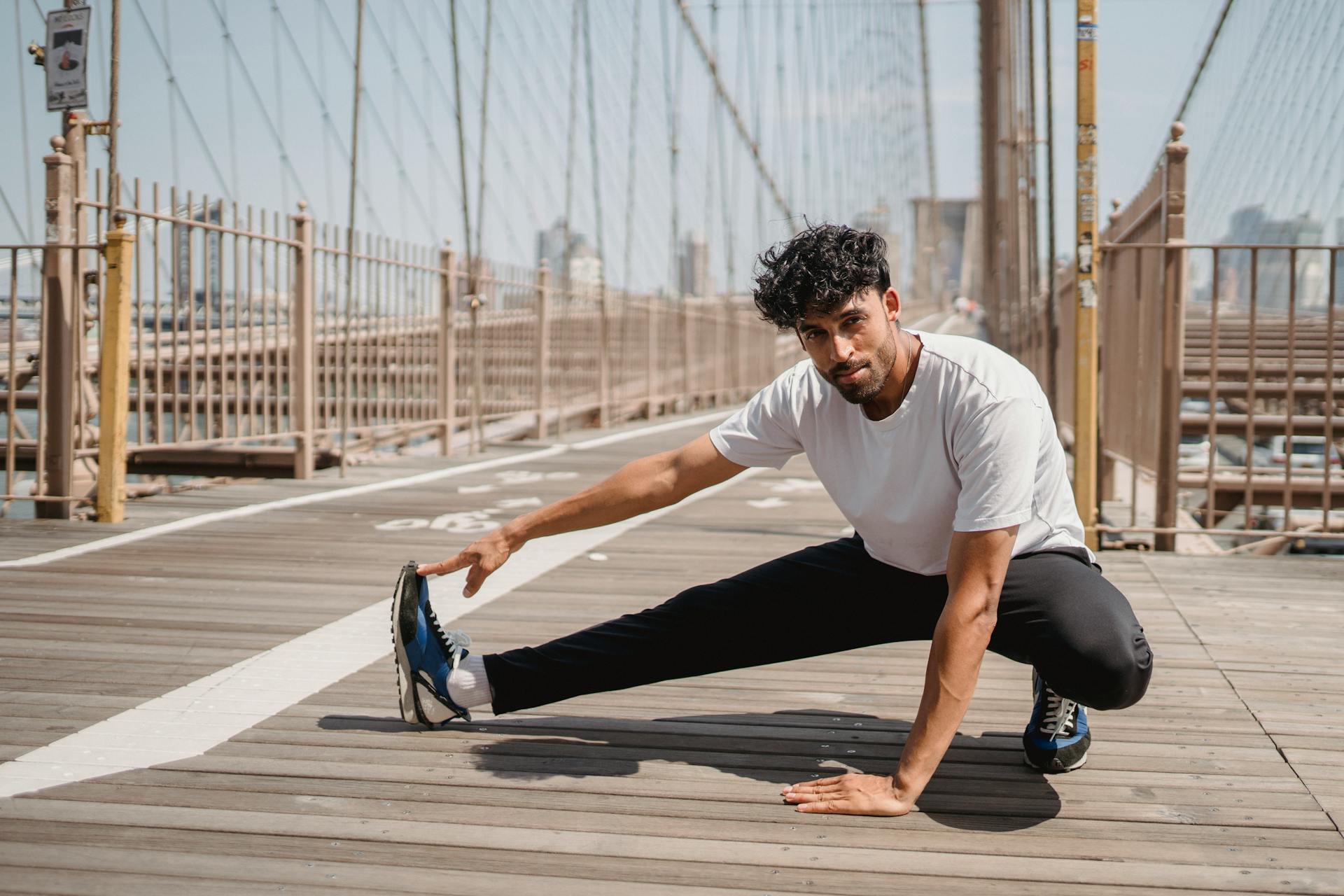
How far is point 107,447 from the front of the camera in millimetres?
4875

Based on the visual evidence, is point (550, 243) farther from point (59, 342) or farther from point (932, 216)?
point (932, 216)

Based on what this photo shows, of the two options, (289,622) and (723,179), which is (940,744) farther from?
(723,179)

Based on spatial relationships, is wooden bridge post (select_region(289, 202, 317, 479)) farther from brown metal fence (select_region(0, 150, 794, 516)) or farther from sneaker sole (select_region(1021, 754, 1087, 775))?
sneaker sole (select_region(1021, 754, 1087, 775))

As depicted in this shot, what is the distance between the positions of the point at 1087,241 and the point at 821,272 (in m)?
2.78

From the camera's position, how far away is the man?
1952mm

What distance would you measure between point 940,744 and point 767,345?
22.2 metres

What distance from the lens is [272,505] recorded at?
5.74 m

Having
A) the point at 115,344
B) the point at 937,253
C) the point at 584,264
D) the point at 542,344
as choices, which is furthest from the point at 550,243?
the point at 937,253

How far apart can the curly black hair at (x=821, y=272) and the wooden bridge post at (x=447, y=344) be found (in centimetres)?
697

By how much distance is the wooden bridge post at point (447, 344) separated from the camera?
29.0ft

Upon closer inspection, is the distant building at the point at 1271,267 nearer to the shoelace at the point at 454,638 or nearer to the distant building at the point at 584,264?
the shoelace at the point at 454,638

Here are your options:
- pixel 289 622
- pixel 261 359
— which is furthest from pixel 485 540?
pixel 261 359

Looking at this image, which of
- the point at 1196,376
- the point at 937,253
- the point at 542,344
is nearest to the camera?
the point at 1196,376

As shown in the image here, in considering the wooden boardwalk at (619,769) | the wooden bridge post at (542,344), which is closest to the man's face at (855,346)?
the wooden boardwalk at (619,769)
